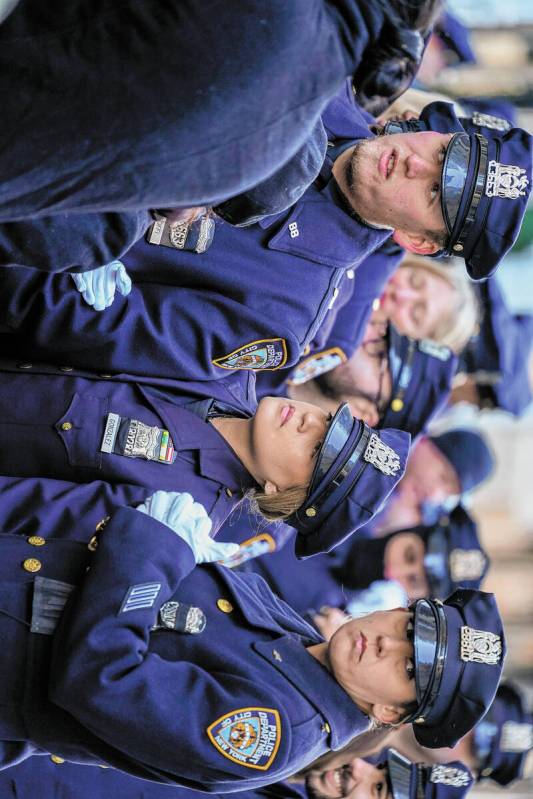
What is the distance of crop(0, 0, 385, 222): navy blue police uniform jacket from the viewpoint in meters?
1.55

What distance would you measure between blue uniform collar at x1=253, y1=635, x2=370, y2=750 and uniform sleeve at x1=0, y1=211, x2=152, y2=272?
1118 mm

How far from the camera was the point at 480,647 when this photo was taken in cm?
280

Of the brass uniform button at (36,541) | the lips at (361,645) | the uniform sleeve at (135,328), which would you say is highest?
the uniform sleeve at (135,328)

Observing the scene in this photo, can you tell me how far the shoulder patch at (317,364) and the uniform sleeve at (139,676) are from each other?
1382 millimetres

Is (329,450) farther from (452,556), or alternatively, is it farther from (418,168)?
(452,556)

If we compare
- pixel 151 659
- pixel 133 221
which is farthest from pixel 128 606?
pixel 133 221

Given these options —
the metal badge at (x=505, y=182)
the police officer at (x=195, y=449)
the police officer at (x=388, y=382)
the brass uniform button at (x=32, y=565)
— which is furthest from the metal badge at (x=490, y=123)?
the brass uniform button at (x=32, y=565)

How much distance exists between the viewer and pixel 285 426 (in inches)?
117

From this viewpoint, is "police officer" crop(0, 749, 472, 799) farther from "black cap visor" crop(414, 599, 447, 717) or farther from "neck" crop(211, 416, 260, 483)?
"neck" crop(211, 416, 260, 483)

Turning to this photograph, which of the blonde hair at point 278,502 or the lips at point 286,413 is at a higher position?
the lips at point 286,413

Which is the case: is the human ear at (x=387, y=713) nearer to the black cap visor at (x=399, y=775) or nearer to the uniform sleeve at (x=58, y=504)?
the black cap visor at (x=399, y=775)

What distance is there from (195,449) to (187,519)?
15.0 inches

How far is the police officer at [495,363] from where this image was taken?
194 inches

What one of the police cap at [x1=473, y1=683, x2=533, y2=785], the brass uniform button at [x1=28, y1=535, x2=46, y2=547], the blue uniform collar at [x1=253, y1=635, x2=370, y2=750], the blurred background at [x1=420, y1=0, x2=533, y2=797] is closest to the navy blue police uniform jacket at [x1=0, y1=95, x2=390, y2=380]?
the brass uniform button at [x1=28, y1=535, x2=46, y2=547]
